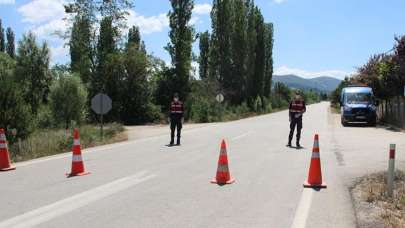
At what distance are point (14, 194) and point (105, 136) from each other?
13245 mm

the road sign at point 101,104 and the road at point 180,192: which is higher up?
the road sign at point 101,104

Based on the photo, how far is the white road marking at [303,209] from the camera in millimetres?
6484

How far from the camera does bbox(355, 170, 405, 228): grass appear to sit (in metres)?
6.73

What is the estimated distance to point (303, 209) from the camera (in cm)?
730

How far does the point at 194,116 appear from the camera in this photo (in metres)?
41.9

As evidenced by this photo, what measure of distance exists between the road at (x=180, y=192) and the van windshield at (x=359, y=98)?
60.4 feet

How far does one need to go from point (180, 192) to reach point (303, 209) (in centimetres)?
221

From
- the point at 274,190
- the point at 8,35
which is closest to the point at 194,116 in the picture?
the point at 274,190

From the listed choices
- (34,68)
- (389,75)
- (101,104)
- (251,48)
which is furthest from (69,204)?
(251,48)

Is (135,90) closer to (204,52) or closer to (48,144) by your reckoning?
(48,144)

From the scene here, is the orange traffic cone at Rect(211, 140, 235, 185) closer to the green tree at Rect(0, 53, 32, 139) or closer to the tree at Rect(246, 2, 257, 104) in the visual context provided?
the green tree at Rect(0, 53, 32, 139)

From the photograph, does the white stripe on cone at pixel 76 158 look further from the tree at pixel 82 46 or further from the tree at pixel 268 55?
the tree at pixel 268 55

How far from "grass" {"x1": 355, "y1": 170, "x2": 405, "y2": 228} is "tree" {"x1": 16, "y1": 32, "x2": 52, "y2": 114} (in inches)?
1557

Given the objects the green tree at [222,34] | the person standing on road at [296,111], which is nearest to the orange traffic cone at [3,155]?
the person standing on road at [296,111]
